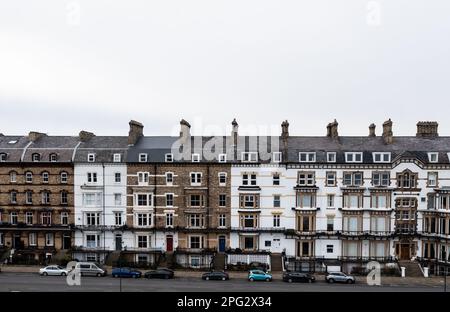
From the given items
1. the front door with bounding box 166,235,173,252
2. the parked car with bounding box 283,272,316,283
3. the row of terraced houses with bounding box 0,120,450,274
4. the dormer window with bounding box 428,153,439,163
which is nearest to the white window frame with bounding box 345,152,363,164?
the row of terraced houses with bounding box 0,120,450,274

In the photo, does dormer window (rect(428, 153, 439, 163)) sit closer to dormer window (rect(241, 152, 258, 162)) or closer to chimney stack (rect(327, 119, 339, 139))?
chimney stack (rect(327, 119, 339, 139))

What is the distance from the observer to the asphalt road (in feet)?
99.1

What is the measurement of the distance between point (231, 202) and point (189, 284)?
1054 cm

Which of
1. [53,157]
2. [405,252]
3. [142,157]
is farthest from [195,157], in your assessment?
[405,252]

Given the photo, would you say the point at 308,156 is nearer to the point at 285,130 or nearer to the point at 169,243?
the point at 285,130

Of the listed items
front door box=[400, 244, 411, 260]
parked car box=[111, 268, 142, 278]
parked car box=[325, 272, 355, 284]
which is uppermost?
front door box=[400, 244, 411, 260]

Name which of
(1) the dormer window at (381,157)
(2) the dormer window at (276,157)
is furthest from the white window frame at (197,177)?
(1) the dormer window at (381,157)

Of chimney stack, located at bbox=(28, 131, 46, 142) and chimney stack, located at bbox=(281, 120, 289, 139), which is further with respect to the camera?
chimney stack, located at bbox=(28, 131, 46, 142)

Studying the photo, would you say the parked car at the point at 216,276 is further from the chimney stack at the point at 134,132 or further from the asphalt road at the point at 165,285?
the chimney stack at the point at 134,132

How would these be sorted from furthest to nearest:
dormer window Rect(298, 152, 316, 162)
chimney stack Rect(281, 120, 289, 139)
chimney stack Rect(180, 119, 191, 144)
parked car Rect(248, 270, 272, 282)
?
chimney stack Rect(281, 120, 289, 139) → chimney stack Rect(180, 119, 191, 144) → dormer window Rect(298, 152, 316, 162) → parked car Rect(248, 270, 272, 282)

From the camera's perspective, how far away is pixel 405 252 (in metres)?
39.2

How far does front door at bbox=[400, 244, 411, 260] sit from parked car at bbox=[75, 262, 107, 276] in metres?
30.3

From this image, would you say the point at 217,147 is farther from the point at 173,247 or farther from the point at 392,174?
the point at 392,174
